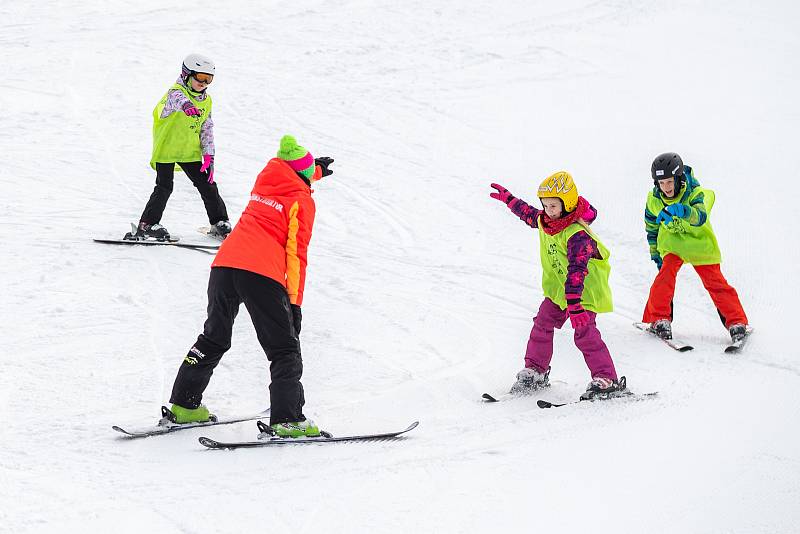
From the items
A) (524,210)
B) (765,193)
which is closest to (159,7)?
(765,193)

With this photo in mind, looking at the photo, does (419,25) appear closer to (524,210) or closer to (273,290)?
(524,210)

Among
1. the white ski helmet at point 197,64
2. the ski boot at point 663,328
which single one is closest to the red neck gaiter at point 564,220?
the ski boot at point 663,328

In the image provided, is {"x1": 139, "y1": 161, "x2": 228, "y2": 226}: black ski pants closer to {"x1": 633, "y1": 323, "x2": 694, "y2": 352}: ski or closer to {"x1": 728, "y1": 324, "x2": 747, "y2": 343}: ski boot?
{"x1": 633, "y1": 323, "x2": 694, "y2": 352}: ski

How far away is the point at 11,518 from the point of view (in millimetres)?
4059

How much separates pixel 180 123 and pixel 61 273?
1.72m

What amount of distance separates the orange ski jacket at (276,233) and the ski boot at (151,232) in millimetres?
3485

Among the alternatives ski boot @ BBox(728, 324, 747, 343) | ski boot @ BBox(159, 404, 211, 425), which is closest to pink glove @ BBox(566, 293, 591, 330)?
ski boot @ BBox(728, 324, 747, 343)

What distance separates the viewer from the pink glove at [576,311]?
5.89 m

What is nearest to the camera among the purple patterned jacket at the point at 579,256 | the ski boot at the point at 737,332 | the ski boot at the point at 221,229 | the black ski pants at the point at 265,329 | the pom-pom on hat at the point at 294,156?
the black ski pants at the point at 265,329

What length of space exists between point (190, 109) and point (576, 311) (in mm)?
4151

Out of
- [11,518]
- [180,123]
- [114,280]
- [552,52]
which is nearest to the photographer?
[11,518]

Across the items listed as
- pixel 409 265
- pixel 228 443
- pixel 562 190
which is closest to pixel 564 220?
pixel 562 190

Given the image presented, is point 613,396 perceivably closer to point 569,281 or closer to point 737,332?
point 569,281

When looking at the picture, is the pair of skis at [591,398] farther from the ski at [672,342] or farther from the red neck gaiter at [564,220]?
the red neck gaiter at [564,220]
